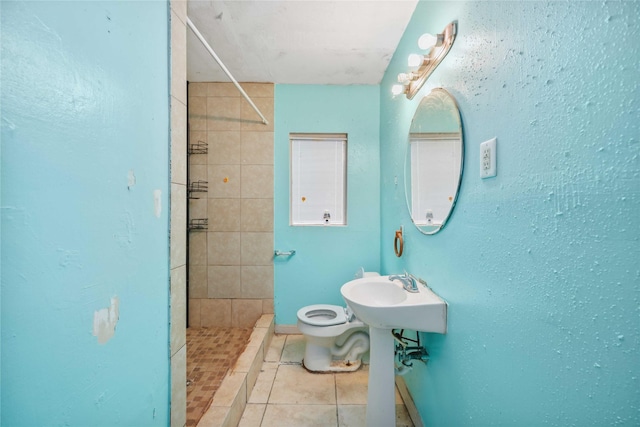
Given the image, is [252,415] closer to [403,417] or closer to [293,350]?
[293,350]

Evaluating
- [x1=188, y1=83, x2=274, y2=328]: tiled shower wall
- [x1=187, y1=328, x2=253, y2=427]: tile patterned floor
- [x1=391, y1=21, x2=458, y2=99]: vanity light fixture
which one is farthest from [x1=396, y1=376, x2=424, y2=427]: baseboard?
[x1=391, y1=21, x2=458, y2=99]: vanity light fixture

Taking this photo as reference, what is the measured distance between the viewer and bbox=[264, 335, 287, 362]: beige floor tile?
217 cm

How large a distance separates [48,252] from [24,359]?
0.70 feet

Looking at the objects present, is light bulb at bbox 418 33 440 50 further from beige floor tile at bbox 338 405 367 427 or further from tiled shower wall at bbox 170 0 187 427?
beige floor tile at bbox 338 405 367 427

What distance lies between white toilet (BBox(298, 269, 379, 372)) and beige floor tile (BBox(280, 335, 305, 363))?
0.36 feet

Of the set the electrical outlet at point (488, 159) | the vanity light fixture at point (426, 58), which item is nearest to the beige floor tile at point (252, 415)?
the electrical outlet at point (488, 159)

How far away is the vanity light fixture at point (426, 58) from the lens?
114cm

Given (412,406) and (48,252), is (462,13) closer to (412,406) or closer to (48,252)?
(48,252)

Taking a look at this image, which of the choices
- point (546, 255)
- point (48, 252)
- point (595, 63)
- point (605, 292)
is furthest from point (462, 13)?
point (48, 252)

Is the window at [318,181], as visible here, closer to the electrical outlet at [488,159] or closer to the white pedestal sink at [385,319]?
the white pedestal sink at [385,319]

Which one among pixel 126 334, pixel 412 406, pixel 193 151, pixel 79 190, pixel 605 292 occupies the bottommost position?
pixel 412 406

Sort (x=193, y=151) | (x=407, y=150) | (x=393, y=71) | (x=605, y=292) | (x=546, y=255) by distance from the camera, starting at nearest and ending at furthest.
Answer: (x=605, y=292) < (x=546, y=255) < (x=407, y=150) < (x=393, y=71) < (x=193, y=151)

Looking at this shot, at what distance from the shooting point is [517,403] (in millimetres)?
738

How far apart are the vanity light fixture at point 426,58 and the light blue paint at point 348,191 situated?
90 centimetres
